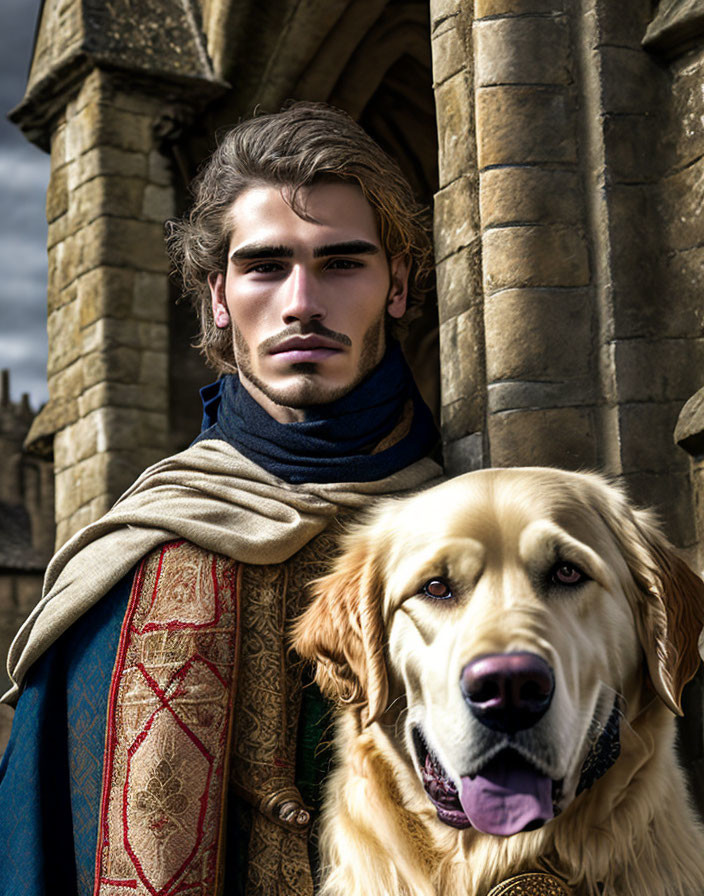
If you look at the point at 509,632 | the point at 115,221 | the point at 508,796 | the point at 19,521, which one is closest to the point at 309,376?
the point at 509,632

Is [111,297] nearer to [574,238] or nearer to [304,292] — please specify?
[574,238]

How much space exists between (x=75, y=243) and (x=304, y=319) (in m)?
4.86

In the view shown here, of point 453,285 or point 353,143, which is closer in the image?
point 353,143

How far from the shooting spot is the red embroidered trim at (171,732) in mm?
2365

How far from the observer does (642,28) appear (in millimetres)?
3512

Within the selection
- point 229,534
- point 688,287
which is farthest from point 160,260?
point 229,534

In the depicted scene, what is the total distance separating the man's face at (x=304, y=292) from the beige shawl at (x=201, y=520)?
0.19m

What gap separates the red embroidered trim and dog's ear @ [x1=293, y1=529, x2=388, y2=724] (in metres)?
0.35

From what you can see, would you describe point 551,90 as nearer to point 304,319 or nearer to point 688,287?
point 688,287

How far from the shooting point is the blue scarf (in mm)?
2637

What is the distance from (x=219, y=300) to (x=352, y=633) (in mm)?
1101

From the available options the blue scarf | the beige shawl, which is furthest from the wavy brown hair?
the beige shawl

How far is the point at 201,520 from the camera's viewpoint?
2.56 m

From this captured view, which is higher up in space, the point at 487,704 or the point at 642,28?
the point at 642,28
